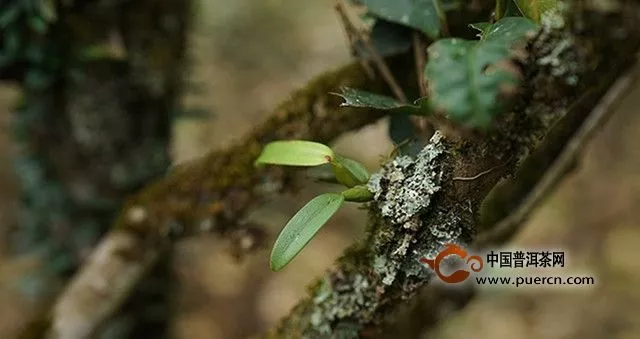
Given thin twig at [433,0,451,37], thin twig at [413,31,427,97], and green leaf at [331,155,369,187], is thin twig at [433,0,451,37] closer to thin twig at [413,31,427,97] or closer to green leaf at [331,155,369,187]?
thin twig at [413,31,427,97]

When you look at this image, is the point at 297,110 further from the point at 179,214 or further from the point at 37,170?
the point at 37,170

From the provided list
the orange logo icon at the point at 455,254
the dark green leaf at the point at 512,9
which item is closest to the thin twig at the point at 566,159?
the orange logo icon at the point at 455,254

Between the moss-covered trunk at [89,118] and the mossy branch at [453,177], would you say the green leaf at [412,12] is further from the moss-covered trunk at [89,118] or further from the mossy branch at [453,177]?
the moss-covered trunk at [89,118]

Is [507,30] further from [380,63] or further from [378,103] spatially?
[380,63]

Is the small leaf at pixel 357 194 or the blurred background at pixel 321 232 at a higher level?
the small leaf at pixel 357 194

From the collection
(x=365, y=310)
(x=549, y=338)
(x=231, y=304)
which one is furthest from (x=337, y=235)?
(x=365, y=310)

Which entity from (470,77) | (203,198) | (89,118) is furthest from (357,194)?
(89,118)
